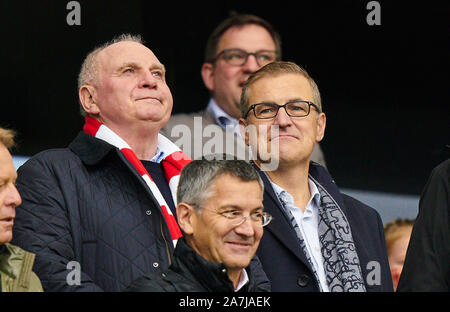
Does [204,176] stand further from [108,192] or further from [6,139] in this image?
[6,139]

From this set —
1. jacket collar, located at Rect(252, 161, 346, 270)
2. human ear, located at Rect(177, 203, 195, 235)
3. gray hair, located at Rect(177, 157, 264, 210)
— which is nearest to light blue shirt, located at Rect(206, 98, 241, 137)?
jacket collar, located at Rect(252, 161, 346, 270)

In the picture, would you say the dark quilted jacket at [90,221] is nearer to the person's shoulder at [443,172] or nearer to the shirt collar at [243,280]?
the shirt collar at [243,280]

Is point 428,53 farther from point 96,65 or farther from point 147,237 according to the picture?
point 147,237

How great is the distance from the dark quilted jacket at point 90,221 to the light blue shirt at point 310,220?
0.62m

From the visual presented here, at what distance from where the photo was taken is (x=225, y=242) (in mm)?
3842

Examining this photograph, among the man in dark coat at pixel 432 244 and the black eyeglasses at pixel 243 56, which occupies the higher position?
the black eyeglasses at pixel 243 56

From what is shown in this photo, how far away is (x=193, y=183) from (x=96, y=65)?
4.08 ft

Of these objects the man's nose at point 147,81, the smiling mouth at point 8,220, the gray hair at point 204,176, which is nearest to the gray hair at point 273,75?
the man's nose at point 147,81

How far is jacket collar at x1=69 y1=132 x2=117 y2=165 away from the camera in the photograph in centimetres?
440

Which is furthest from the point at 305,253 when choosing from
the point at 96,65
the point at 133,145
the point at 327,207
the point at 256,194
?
the point at 96,65

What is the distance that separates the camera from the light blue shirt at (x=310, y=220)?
4480 mm

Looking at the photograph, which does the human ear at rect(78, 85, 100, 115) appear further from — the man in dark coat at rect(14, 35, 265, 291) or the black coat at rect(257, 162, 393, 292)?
the black coat at rect(257, 162, 393, 292)

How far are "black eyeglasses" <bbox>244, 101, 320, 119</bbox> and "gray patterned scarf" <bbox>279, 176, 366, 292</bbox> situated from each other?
0.39 metres
